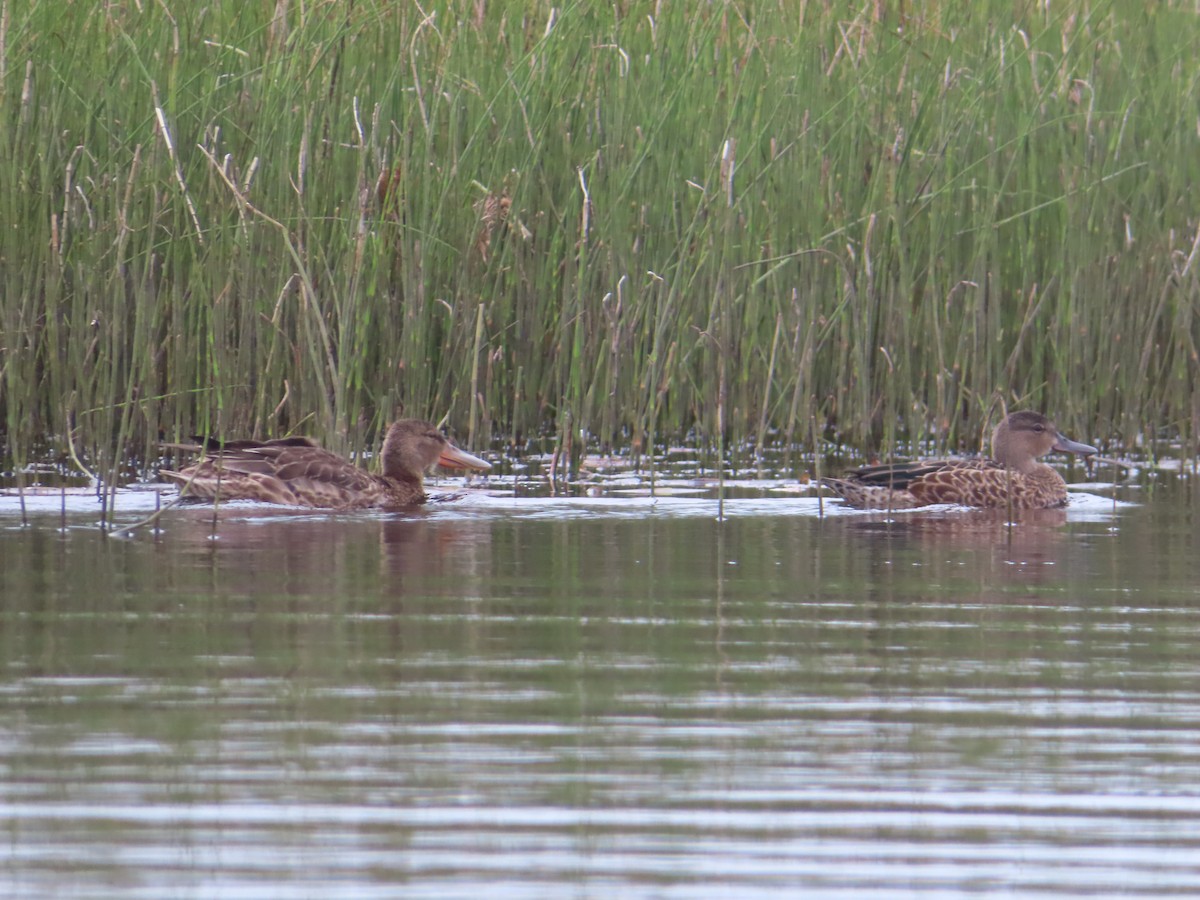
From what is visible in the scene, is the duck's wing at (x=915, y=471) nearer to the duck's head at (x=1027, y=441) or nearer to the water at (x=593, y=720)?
the duck's head at (x=1027, y=441)

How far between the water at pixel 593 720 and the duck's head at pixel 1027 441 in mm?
1978

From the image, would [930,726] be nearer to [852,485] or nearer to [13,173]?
[852,485]

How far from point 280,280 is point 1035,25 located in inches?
155

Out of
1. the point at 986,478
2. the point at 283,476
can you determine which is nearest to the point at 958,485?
the point at 986,478

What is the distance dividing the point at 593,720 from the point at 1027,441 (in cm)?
528

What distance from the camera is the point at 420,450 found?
27.9ft

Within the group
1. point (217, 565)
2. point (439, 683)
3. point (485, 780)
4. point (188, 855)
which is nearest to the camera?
point (188, 855)

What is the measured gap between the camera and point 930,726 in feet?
13.3

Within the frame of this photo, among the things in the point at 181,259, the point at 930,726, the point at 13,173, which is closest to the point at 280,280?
the point at 181,259

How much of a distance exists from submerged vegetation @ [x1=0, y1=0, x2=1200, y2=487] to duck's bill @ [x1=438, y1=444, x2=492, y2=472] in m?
0.41

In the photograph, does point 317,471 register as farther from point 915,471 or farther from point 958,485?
point 958,485

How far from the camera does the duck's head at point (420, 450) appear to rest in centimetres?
847

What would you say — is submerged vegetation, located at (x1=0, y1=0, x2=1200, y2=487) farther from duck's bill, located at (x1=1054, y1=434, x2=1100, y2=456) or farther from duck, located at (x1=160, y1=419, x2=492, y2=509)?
duck's bill, located at (x1=1054, y1=434, x2=1100, y2=456)

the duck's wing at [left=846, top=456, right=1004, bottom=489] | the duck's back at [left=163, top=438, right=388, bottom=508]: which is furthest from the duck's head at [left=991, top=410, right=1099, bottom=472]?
the duck's back at [left=163, top=438, right=388, bottom=508]
